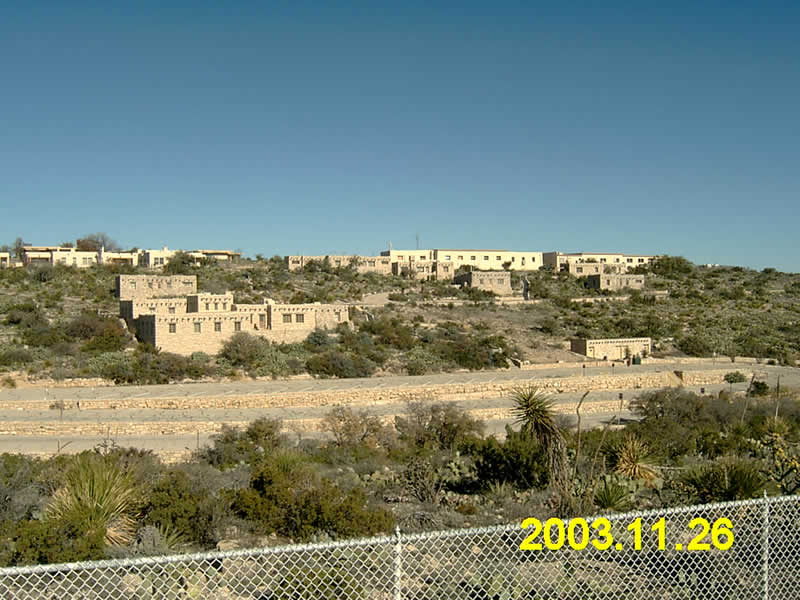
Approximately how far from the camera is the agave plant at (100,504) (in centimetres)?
847

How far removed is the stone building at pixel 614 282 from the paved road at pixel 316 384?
2594 centimetres

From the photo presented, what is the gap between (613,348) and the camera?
38.8 metres

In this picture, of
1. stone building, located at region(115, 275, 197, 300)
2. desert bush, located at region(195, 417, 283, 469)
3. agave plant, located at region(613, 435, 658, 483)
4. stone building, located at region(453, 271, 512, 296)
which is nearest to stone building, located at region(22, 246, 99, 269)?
stone building, located at region(115, 275, 197, 300)

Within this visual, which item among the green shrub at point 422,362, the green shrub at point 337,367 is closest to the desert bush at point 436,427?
the green shrub at point 337,367

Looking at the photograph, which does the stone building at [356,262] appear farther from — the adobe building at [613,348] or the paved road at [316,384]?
the paved road at [316,384]

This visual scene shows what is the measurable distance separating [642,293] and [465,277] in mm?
15263

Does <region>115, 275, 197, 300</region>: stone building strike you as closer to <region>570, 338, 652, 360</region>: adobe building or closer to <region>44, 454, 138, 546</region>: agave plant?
<region>570, 338, 652, 360</region>: adobe building

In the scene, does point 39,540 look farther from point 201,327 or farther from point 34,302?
point 34,302

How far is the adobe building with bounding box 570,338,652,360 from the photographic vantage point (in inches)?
1515

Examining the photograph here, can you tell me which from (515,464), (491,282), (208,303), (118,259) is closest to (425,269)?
(491,282)

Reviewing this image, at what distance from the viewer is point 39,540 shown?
7.31 m

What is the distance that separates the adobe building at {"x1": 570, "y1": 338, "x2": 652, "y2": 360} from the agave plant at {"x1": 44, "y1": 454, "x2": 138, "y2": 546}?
3204 centimetres

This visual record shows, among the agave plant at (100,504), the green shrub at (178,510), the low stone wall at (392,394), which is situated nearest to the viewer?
the agave plant at (100,504)

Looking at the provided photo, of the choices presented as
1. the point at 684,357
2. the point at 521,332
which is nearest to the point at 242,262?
the point at 521,332
